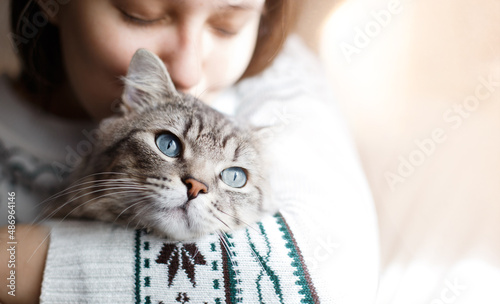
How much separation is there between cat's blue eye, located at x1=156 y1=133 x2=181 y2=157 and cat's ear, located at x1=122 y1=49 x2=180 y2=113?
0.10m

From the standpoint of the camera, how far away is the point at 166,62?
706 millimetres

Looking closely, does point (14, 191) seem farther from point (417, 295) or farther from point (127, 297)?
point (417, 295)

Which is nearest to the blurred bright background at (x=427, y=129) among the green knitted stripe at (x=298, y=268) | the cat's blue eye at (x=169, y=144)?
the green knitted stripe at (x=298, y=268)

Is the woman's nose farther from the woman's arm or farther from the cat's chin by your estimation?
the woman's arm

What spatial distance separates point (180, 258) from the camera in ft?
1.74

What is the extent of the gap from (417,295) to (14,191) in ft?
2.69

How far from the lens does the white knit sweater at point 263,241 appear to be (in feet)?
1.69

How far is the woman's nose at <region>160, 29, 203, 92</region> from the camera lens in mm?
665

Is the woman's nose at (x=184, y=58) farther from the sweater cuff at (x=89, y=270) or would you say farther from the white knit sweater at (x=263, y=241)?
the sweater cuff at (x=89, y=270)

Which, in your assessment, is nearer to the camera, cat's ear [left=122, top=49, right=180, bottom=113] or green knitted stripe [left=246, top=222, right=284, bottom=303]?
green knitted stripe [left=246, top=222, right=284, bottom=303]

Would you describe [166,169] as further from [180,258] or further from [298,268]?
[298,268]

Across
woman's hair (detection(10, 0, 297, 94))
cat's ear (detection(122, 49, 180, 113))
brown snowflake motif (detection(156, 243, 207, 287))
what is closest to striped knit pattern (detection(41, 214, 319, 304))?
brown snowflake motif (detection(156, 243, 207, 287))

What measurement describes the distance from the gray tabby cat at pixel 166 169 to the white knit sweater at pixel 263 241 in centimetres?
3

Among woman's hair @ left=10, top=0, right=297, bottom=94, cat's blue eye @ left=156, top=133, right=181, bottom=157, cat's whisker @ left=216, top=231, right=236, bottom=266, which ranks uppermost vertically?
woman's hair @ left=10, top=0, right=297, bottom=94
